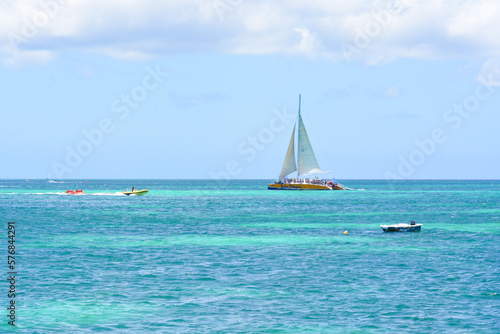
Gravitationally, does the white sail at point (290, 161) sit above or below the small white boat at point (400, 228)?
above

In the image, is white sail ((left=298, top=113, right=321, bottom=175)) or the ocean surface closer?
the ocean surface

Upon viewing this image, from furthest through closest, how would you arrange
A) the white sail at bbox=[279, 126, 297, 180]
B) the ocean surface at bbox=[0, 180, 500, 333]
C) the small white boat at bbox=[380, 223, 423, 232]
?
1. the white sail at bbox=[279, 126, 297, 180]
2. the small white boat at bbox=[380, 223, 423, 232]
3. the ocean surface at bbox=[0, 180, 500, 333]

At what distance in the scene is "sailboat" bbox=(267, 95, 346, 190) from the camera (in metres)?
178

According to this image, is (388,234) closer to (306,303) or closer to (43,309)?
(306,303)

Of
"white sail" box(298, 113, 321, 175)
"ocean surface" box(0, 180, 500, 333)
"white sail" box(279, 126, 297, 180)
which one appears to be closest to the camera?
"ocean surface" box(0, 180, 500, 333)

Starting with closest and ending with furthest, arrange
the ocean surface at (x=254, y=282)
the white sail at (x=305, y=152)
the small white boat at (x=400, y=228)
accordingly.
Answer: the ocean surface at (x=254, y=282)
the small white boat at (x=400, y=228)
the white sail at (x=305, y=152)

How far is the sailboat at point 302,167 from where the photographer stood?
178 metres

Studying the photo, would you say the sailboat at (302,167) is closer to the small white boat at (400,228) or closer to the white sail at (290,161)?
the white sail at (290,161)

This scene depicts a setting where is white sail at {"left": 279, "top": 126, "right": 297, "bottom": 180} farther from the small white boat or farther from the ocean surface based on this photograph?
the ocean surface

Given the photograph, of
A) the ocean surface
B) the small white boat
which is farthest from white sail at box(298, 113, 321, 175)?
the ocean surface

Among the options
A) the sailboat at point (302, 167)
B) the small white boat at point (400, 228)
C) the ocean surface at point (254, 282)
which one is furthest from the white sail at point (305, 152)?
the ocean surface at point (254, 282)

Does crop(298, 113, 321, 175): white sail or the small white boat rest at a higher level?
crop(298, 113, 321, 175): white sail

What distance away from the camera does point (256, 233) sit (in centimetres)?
6269

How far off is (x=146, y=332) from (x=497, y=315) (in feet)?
51.6
